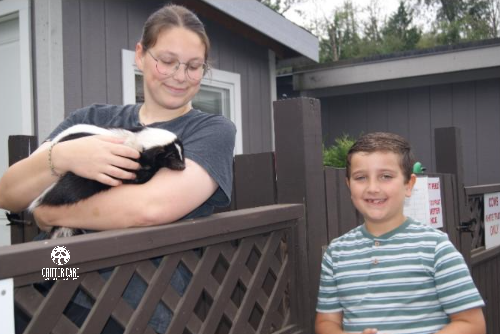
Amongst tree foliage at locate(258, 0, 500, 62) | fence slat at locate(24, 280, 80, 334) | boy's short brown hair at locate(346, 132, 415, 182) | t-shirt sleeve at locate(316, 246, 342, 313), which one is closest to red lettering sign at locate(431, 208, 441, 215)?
boy's short brown hair at locate(346, 132, 415, 182)

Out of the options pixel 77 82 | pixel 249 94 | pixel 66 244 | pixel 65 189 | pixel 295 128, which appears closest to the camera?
pixel 66 244

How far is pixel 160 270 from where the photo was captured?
1690 mm

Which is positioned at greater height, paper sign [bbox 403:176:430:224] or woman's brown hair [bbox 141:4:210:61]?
woman's brown hair [bbox 141:4:210:61]

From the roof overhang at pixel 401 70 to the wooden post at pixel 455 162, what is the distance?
3.48m

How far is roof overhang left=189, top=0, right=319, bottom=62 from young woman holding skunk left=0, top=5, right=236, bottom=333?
3.16 m

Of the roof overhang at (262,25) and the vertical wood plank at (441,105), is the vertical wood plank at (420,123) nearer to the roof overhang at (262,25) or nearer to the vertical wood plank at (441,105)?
the vertical wood plank at (441,105)

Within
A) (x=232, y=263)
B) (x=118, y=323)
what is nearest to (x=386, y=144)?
(x=232, y=263)

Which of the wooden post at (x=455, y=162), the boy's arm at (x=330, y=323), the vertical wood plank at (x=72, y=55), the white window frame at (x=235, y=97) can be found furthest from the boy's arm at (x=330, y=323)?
the white window frame at (x=235, y=97)

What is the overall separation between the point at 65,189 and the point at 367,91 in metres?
7.04

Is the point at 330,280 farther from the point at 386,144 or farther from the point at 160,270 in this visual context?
the point at 160,270

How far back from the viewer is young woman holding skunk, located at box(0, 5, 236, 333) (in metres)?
1.72

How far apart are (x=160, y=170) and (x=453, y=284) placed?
1146 millimetres

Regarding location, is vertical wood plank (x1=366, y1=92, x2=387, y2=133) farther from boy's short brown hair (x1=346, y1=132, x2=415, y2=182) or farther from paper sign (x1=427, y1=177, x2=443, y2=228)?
boy's short brown hair (x1=346, y1=132, x2=415, y2=182)

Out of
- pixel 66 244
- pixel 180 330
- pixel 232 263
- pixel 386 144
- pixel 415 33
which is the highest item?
pixel 415 33
